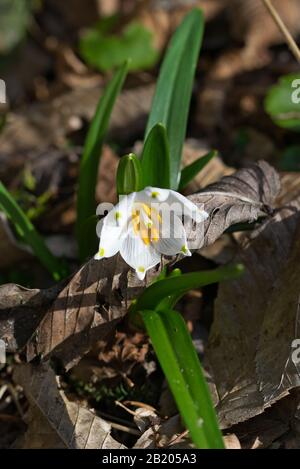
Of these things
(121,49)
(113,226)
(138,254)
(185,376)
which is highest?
(121,49)

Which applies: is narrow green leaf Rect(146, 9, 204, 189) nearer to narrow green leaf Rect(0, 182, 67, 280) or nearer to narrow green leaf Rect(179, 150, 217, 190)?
narrow green leaf Rect(179, 150, 217, 190)

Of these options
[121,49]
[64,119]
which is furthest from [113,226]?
[121,49]

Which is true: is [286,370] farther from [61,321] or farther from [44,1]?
[44,1]

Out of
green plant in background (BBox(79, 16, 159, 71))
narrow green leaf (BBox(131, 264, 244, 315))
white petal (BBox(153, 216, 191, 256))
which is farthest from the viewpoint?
green plant in background (BBox(79, 16, 159, 71))

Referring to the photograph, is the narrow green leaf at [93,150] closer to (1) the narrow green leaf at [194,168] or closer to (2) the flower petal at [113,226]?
(1) the narrow green leaf at [194,168]

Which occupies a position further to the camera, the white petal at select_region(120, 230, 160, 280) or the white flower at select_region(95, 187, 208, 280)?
the white petal at select_region(120, 230, 160, 280)

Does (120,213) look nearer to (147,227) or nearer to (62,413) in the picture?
(147,227)

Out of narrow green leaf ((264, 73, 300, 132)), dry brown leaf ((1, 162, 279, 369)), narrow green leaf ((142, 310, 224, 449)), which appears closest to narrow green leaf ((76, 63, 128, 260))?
dry brown leaf ((1, 162, 279, 369))
